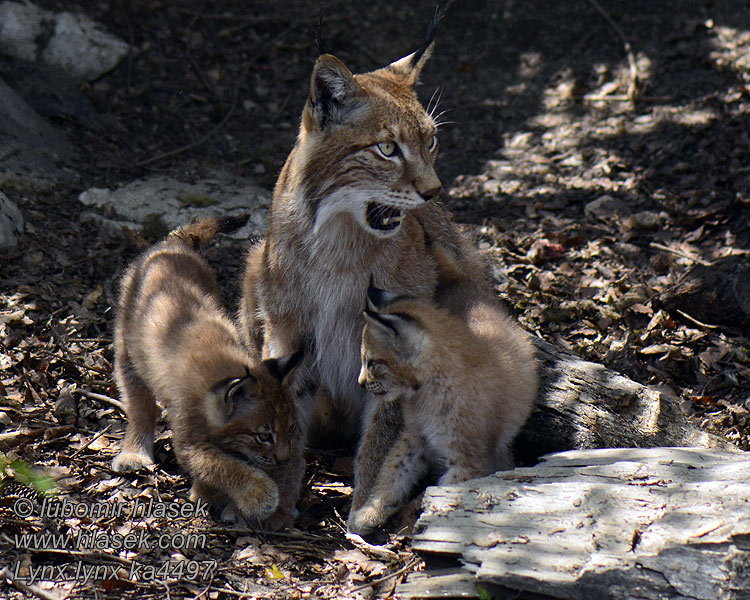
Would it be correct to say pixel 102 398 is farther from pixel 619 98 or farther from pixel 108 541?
pixel 619 98

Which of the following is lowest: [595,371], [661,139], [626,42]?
[595,371]

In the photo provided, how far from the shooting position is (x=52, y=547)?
4.31m

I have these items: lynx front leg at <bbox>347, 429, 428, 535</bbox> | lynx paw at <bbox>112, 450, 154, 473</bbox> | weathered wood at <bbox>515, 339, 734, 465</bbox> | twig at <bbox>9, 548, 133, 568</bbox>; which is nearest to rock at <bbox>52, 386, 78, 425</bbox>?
lynx paw at <bbox>112, 450, 154, 473</bbox>

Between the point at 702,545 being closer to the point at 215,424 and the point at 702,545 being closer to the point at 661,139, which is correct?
the point at 215,424

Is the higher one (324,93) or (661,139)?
(661,139)

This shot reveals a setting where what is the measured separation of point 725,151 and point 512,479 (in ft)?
18.5

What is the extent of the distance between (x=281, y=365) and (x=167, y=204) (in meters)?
3.57

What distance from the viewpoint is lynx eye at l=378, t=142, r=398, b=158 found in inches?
192

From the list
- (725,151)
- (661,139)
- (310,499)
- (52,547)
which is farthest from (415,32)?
(52,547)

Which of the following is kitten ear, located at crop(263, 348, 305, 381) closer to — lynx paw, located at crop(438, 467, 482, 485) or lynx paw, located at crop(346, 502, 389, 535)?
lynx paw, located at crop(346, 502, 389, 535)

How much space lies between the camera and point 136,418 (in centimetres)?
558

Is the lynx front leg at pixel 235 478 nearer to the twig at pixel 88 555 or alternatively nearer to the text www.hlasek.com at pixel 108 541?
the text www.hlasek.com at pixel 108 541

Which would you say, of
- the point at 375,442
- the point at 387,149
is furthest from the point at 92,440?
the point at 387,149

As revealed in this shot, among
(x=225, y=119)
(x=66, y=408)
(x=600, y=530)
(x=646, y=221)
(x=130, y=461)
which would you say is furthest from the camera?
(x=225, y=119)
